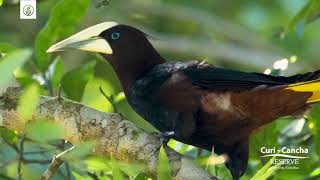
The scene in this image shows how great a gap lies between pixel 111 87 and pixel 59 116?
1.85 feet

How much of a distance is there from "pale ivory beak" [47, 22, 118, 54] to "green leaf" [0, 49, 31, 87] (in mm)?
752

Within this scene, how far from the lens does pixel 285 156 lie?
1.95m

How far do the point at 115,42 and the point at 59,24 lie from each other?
0.15 m

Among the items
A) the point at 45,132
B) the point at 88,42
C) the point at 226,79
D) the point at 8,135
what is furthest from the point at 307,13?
the point at 45,132

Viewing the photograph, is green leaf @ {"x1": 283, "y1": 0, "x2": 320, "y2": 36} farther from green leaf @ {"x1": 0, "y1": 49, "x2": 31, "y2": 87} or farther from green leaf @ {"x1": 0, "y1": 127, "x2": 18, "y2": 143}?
green leaf @ {"x1": 0, "y1": 49, "x2": 31, "y2": 87}

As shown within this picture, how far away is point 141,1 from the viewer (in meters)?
2.80

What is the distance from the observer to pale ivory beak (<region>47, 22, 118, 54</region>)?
192 cm

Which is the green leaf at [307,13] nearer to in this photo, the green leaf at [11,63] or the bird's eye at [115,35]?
the bird's eye at [115,35]

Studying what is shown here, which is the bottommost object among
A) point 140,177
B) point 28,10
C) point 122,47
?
point 140,177

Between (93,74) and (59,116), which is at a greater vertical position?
(93,74)

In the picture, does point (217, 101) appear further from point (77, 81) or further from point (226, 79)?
point (77, 81)

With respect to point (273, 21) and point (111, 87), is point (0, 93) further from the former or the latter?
point (273, 21)

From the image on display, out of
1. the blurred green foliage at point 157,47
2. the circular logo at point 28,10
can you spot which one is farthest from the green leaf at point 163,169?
the circular logo at point 28,10

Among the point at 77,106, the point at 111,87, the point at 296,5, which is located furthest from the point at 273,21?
the point at 77,106
